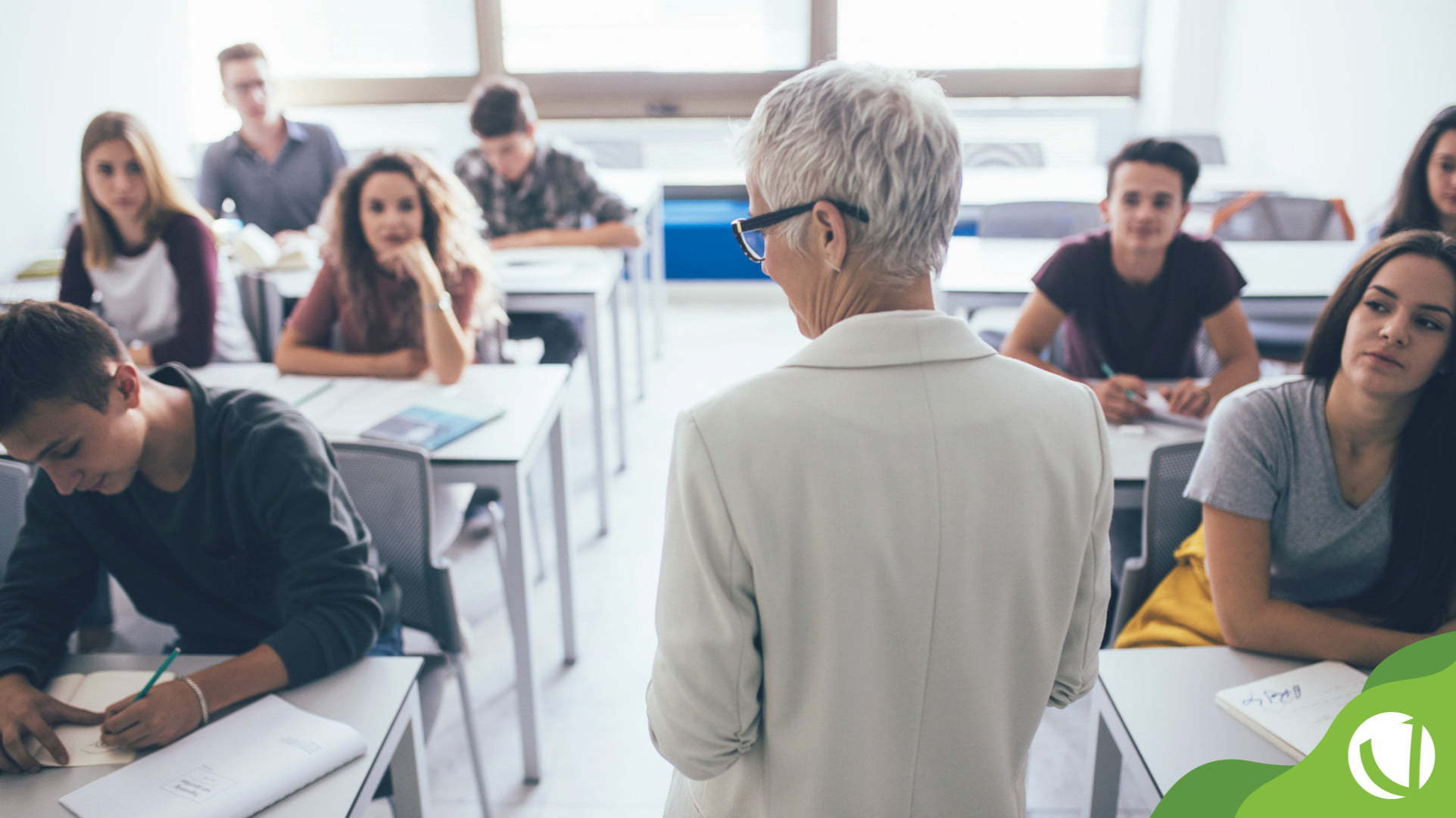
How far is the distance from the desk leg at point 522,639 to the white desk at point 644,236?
1970 millimetres

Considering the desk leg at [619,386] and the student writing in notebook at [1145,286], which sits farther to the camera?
the desk leg at [619,386]

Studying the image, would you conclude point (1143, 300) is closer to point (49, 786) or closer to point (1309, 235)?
point (1309, 235)

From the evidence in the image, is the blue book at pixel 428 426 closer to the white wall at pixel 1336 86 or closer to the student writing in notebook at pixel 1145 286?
the student writing in notebook at pixel 1145 286

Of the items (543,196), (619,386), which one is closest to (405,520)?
(619,386)

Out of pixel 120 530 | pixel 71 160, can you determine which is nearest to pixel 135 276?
pixel 120 530

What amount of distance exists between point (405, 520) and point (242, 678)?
0.50 meters

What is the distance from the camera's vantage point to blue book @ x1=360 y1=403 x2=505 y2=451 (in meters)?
2.18

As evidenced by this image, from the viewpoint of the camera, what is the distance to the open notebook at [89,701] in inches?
50.6

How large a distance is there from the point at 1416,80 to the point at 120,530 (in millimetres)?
4439

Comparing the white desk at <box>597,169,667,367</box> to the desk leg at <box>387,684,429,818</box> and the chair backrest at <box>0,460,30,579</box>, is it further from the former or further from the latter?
the desk leg at <box>387,684,429,818</box>

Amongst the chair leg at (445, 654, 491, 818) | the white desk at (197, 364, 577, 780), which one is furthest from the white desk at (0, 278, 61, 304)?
the chair leg at (445, 654, 491, 818)

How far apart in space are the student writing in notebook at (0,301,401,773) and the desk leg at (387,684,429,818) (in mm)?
125

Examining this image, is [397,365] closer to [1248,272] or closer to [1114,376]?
[1114,376]

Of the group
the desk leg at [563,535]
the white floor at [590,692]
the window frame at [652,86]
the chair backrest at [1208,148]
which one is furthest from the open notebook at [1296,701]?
the window frame at [652,86]
